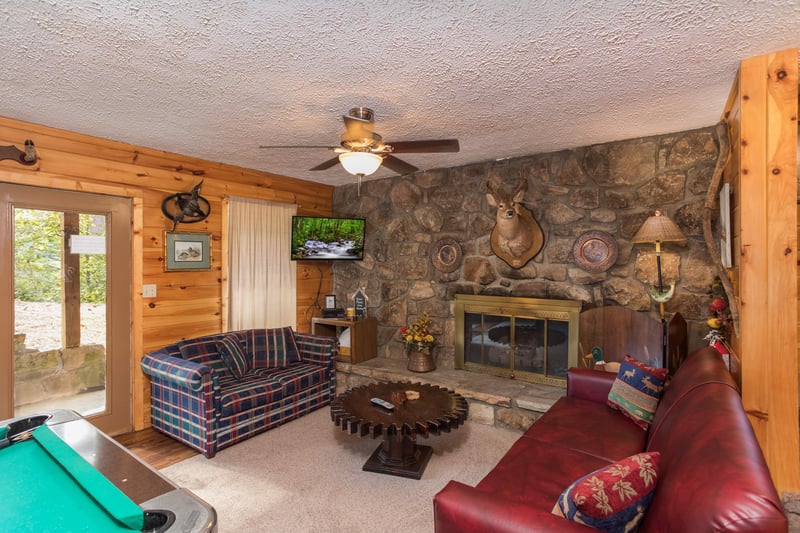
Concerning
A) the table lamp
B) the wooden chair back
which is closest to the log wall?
the wooden chair back

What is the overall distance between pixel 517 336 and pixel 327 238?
242cm

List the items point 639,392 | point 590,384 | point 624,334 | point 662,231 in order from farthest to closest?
point 624,334 → point 662,231 → point 590,384 → point 639,392

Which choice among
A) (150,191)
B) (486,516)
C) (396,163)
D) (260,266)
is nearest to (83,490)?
(486,516)

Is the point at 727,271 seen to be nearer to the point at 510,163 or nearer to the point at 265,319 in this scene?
the point at 510,163

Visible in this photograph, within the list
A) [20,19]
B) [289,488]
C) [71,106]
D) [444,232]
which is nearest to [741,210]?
[444,232]

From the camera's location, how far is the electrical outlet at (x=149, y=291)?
11.4ft

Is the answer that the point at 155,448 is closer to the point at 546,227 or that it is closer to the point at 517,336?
the point at 517,336

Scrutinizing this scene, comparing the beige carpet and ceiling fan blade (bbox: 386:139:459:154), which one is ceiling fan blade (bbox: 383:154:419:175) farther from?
the beige carpet

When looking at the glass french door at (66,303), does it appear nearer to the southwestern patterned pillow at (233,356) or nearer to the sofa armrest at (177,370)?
the sofa armrest at (177,370)

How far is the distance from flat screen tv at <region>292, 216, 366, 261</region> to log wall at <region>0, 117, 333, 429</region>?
514mm

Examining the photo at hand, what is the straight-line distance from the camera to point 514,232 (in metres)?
3.70

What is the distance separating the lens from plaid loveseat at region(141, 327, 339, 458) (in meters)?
2.98

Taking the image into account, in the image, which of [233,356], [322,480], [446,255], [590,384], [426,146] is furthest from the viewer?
[446,255]

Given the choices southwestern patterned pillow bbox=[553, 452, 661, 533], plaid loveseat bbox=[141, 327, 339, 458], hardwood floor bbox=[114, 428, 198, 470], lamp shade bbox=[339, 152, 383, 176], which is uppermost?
lamp shade bbox=[339, 152, 383, 176]
